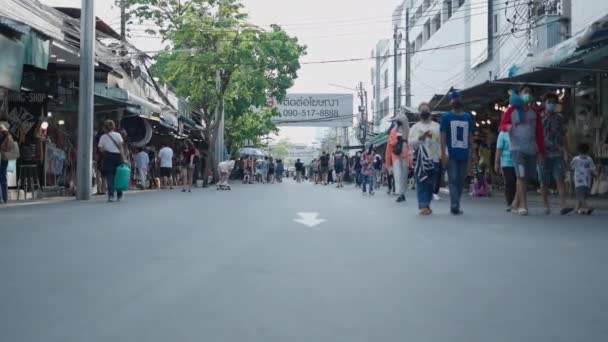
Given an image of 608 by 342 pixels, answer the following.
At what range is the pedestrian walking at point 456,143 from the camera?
11.8 meters

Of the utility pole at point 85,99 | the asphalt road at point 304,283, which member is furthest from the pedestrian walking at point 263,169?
the asphalt road at point 304,283

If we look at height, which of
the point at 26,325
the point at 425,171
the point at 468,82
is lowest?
the point at 26,325

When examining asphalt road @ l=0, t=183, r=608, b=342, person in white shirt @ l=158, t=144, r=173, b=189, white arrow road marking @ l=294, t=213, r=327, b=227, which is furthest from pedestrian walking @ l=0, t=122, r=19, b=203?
person in white shirt @ l=158, t=144, r=173, b=189

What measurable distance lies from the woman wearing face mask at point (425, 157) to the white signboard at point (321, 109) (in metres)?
50.6

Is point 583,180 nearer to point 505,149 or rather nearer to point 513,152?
point 513,152

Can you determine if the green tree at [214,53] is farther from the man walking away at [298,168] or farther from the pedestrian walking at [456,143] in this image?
the pedestrian walking at [456,143]

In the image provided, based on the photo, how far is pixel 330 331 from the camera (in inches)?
160

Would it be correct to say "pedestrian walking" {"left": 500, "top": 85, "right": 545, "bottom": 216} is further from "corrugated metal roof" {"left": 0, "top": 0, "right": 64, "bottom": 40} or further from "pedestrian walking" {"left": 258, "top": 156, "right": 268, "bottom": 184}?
"pedestrian walking" {"left": 258, "top": 156, "right": 268, "bottom": 184}

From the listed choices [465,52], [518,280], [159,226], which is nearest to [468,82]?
[465,52]

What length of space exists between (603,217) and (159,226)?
6492 millimetres

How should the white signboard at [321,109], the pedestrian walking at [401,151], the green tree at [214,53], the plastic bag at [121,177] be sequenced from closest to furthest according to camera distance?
the plastic bag at [121,177] → the pedestrian walking at [401,151] → the green tree at [214,53] → the white signboard at [321,109]

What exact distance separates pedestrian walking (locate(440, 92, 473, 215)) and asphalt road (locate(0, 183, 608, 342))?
1960 mm

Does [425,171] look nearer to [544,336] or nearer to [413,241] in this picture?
[413,241]

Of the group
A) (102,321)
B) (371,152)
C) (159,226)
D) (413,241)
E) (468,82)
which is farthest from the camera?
(468,82)
